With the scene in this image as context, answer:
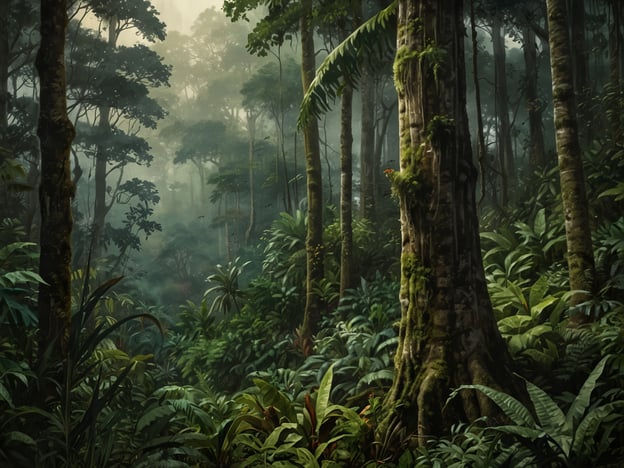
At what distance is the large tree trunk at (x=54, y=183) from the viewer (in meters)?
4.98

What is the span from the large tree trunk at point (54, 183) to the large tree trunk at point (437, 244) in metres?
2.94

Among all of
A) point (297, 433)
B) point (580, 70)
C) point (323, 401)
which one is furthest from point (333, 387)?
point (580, 70)

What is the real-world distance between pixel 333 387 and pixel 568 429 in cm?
336

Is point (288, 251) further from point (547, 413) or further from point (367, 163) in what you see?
point (547, 413)

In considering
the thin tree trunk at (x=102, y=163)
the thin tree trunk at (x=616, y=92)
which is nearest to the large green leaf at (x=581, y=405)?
the thin tree trunk at (x=616, y=92)

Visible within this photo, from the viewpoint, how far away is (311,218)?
387 inches

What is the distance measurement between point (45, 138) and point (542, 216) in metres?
6.32

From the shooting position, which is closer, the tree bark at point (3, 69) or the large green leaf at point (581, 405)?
the large green leaf at point (581, 405)

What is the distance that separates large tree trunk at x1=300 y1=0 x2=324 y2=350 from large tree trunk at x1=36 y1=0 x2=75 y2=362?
4.66m

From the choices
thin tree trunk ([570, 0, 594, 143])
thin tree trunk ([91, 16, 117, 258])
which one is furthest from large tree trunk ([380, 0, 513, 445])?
thin tree trunk ([91, 16, 117, 258])

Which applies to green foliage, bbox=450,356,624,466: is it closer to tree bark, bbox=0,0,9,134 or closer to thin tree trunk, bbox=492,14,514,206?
thin tree trunk, bbox=492,14,514,206

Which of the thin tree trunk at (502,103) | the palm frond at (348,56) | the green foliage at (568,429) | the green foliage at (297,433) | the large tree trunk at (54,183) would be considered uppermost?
the thin tree trunk at (502,103)

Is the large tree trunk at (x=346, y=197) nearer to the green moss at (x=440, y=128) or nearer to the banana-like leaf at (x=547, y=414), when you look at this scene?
the green moss at (x=440, y=128)

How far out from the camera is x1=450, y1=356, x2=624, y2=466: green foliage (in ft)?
11.4
